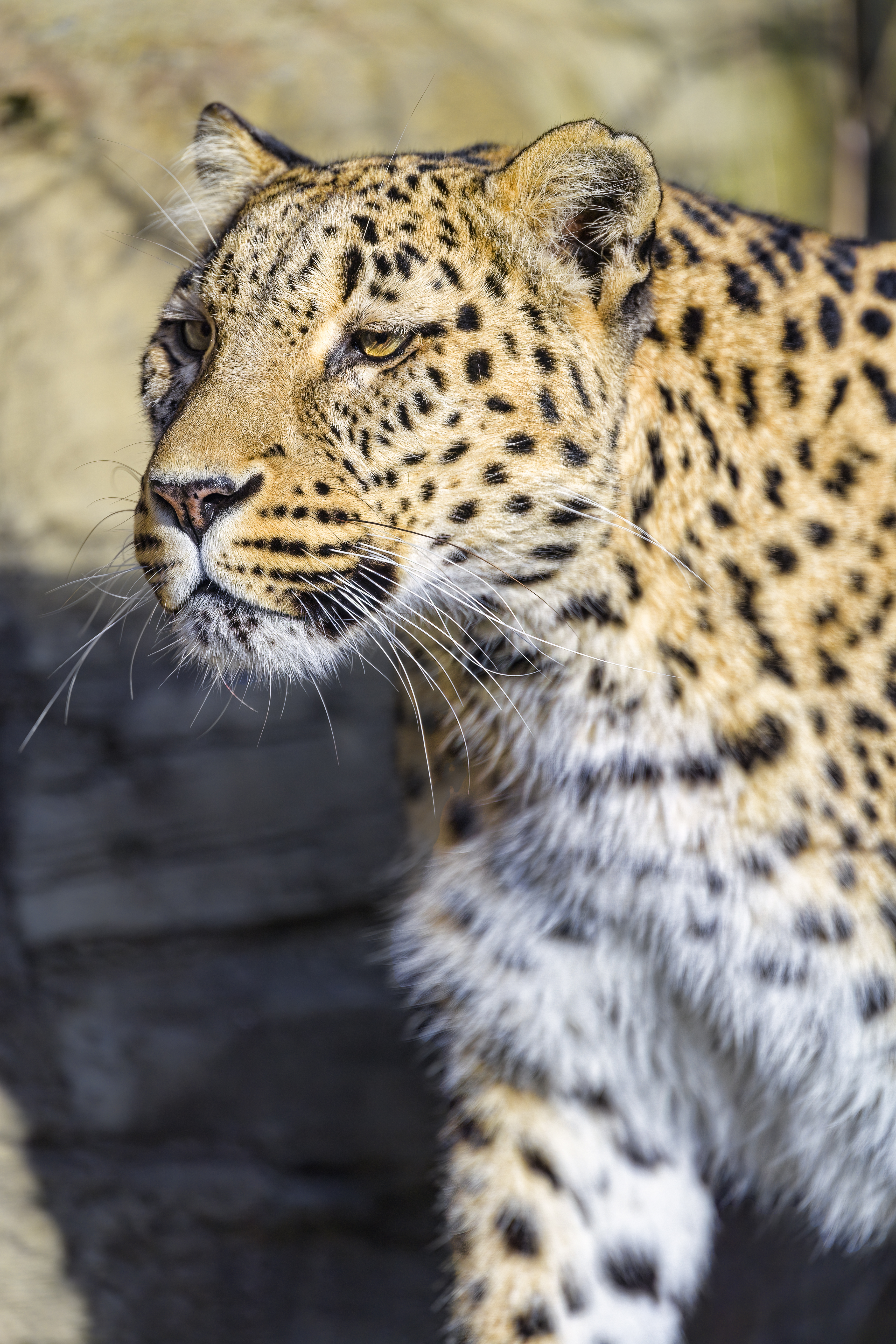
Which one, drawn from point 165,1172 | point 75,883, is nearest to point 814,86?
point 75,883

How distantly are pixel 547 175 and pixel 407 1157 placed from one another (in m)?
3.10

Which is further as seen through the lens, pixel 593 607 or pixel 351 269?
pixel 593 607

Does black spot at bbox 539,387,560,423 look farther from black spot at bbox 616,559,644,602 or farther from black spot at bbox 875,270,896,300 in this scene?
black spot at bbox 875,270,896,300

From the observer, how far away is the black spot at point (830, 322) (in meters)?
2.75

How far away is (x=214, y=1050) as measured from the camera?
4.28 meters

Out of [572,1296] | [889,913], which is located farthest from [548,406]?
[572,1296]

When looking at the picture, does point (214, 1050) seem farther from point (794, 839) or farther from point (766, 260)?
point (766, 260)

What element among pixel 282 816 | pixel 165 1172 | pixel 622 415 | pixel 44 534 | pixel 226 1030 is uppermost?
pixel 622 415

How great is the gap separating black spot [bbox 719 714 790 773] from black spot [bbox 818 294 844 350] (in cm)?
76

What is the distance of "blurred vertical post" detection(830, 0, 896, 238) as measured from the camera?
6.34 m

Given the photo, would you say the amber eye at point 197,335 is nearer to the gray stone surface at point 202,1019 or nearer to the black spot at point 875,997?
the gray stone surface at point 202,1019

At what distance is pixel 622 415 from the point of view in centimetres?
251

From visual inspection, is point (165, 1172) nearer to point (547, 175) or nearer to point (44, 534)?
point (44, 534)

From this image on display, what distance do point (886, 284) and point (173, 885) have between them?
2.59 meters
